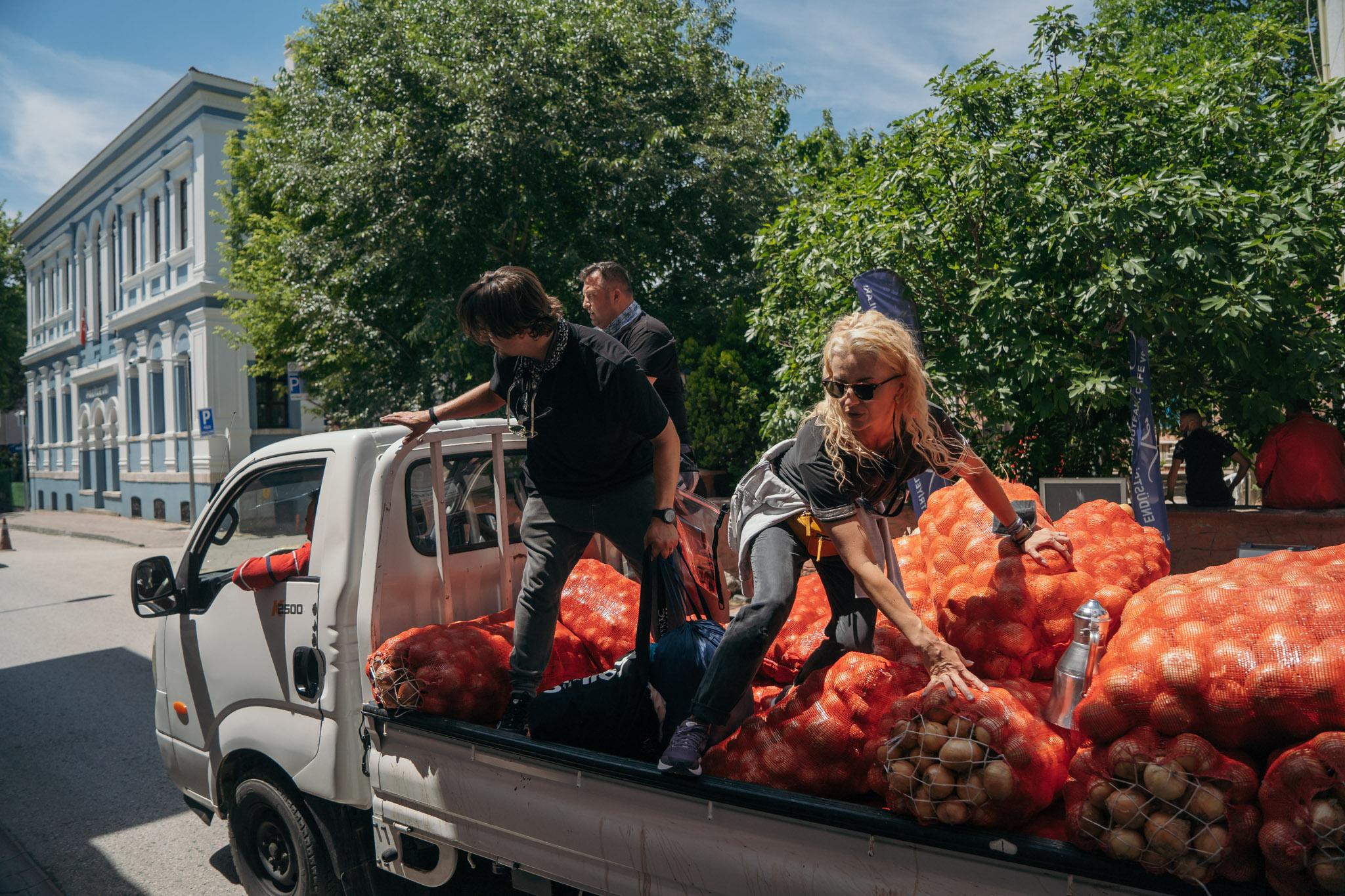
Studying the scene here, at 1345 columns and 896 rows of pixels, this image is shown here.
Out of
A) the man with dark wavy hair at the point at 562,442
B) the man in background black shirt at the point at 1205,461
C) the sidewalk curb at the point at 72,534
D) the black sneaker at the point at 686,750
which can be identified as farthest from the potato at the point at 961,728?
the sidewalk curb at the point at 72,534

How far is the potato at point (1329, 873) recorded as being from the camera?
1.58m

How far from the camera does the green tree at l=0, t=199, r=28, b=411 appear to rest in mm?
43562

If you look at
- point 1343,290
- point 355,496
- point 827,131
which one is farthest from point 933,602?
point 827,131

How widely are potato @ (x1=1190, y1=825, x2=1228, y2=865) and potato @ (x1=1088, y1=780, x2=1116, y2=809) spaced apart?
0.52ft

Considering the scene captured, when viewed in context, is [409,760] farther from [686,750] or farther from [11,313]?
[11,313]

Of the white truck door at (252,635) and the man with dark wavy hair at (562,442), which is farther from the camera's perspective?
the white truck door at (252,635)

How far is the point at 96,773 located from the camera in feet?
19.7

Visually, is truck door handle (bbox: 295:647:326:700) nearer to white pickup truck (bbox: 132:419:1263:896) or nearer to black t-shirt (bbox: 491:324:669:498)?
white pickup truck (bbox: 132:419:1263:896)

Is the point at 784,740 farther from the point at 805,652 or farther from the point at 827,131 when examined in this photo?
the point at 827,131

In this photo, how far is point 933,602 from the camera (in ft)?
10.6

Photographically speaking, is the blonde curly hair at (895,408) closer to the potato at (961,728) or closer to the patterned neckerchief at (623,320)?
the potato at (961,728)

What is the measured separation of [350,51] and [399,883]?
14.7 metres

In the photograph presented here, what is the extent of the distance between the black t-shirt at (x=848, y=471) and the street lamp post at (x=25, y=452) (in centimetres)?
3938

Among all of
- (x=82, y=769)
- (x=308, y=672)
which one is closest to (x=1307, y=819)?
(x=308, y=672)
